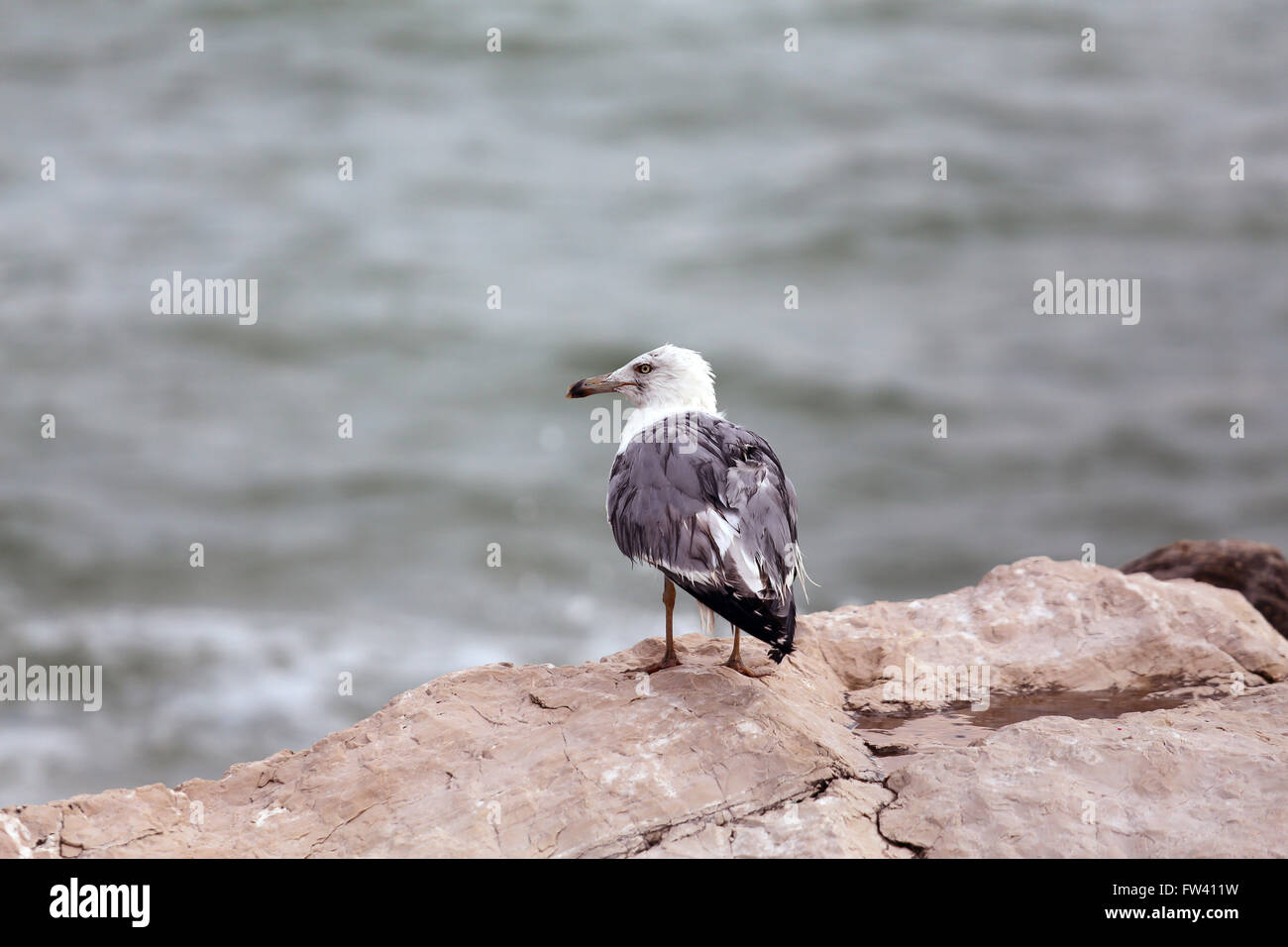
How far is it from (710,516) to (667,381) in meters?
1.29

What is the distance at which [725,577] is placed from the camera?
537 centimetres

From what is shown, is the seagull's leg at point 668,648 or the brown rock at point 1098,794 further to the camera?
the seagull's leg at point 668,648

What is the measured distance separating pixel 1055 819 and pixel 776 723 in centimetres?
119

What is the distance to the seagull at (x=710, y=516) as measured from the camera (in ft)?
17.6

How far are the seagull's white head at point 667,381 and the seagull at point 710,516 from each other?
2 centimetres

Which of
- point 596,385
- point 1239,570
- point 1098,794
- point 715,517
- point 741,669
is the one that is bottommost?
point 1098,794

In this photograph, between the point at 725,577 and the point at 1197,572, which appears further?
the point at 1197,572

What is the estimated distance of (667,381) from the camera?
21.8ft

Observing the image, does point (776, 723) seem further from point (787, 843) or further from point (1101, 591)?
point (1101, 591)

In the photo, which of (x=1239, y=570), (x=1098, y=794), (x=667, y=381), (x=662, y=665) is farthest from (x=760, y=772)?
(x=1239, y=570)

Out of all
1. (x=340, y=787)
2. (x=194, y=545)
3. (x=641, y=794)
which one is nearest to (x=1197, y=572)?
(x=641, y=794)

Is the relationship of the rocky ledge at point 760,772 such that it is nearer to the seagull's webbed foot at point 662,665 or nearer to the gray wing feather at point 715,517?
the seagull's webbed foot at point 662,665

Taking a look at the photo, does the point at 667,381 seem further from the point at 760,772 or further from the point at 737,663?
the point at 760,772

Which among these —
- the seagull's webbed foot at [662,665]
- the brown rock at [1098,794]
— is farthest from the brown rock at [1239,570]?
the seagull's webbed foot at [662,665]
